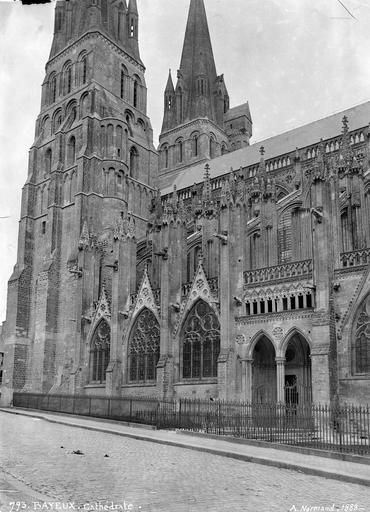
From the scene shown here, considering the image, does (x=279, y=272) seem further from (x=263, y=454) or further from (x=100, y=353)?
(x=100, y=353)

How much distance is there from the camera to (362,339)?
2344cm

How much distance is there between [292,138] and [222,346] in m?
20.9

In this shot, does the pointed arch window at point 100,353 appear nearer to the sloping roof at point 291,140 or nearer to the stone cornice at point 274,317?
the stone cornice at point 274,317

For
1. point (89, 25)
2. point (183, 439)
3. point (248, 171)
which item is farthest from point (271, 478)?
point (89, 25)

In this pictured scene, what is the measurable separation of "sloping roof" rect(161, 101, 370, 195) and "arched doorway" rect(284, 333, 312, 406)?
54.1 ft

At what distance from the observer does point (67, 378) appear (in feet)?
122

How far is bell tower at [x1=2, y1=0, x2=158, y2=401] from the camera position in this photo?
40219 mm

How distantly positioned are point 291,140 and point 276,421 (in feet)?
91.8

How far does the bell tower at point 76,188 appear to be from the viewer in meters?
40.2

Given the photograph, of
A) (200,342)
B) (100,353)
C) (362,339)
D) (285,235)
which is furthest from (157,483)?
(100,353)

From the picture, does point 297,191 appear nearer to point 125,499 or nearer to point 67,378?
point 67,378

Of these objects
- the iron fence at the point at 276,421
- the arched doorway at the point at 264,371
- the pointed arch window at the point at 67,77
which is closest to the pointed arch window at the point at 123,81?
the pointed arch window at the point at 67,77

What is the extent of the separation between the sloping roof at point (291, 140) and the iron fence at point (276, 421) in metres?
21.8

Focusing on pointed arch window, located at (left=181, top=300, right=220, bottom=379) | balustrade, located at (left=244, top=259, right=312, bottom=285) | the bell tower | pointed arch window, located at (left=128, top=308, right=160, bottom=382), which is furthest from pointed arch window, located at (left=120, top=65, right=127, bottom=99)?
balustrade, located at (left=244, top=259, right=312, bottom=285)
